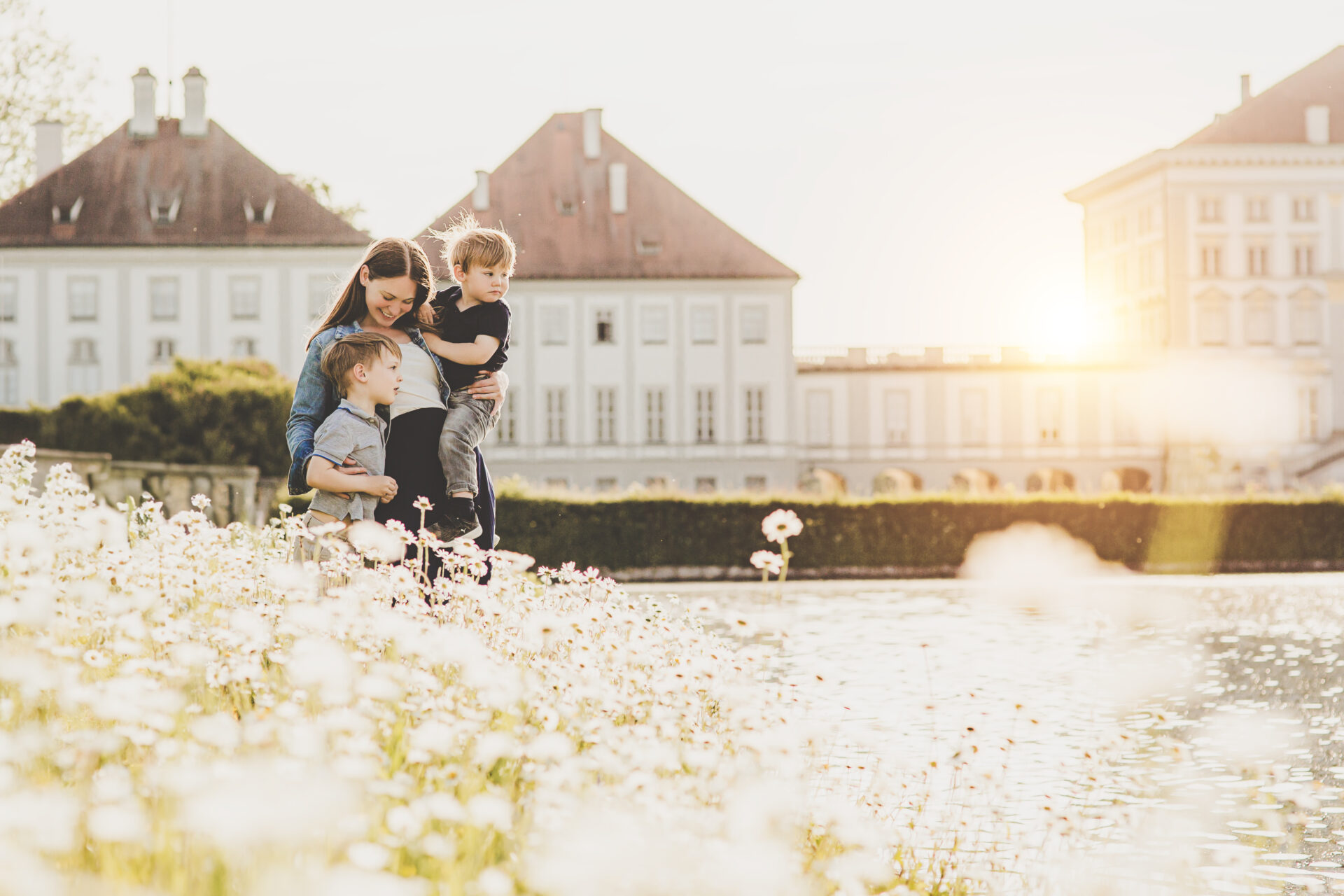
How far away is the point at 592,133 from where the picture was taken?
50.0 metres

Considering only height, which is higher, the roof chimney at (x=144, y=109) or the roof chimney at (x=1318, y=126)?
the roof chimney at (x=1318, y=126)

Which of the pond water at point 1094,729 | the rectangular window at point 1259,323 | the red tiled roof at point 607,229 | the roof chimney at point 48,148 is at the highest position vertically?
the roof chimney at point 48,148

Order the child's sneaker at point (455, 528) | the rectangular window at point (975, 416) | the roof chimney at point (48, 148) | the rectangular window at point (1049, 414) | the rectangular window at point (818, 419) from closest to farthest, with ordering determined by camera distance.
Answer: the child's sneaker at point (455, 528) → the roof chimney at point (48, 148) → the rectangular window at point (818, 419) → the rectangular window at point (975, 416) → the rectangular window at point (1049, 414)

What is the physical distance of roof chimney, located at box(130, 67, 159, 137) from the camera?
1941 inches

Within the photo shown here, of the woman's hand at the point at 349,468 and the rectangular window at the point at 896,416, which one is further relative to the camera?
the rectangular window at the point at 896,416

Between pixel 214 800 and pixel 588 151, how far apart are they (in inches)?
1924

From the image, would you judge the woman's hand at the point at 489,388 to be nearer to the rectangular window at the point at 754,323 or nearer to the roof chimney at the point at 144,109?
the rectangular window at the point at 754,323

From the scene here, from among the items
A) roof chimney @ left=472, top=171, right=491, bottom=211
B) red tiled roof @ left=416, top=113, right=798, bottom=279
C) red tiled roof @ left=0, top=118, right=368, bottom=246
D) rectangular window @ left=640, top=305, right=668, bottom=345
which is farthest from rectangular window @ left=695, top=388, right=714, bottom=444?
red tiled roof @ left=0, top=118, right=368, bottom=246

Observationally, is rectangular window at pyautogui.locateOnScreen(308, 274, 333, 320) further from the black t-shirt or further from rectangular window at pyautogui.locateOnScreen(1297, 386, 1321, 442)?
the black t-shirt

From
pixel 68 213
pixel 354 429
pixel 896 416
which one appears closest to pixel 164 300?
pixel 68 213

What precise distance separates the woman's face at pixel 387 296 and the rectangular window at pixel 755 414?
44.7m

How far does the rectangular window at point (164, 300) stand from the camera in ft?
162

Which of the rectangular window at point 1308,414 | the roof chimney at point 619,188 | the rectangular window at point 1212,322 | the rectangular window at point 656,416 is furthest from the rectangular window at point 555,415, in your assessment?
the rectangular window at point 1308,414

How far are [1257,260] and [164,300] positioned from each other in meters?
40.5
